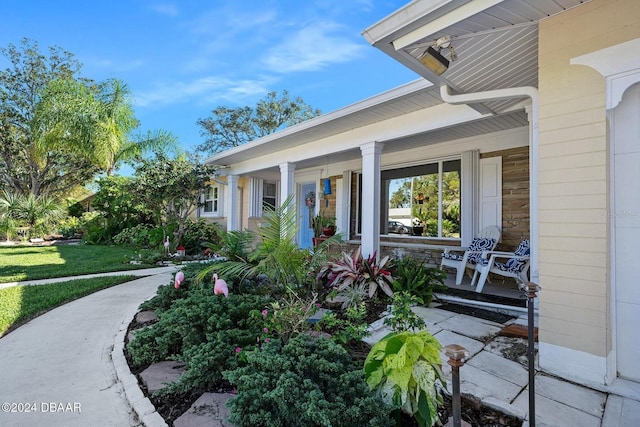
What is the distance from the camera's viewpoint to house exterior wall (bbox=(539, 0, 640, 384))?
6.91 feet

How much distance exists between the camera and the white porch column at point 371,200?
16.6 ft

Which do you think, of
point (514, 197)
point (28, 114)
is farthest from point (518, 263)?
point (28, 114)

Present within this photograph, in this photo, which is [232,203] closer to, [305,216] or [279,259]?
[305,216]

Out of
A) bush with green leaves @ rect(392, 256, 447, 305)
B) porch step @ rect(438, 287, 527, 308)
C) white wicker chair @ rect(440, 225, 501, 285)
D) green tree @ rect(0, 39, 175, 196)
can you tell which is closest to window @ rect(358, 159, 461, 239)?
white wicker chair @ rect(440, 225, 501, 285)

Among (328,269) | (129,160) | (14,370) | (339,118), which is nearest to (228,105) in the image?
(129,160)

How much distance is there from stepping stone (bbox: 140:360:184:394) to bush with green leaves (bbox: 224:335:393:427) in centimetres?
61

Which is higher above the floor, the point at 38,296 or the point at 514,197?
the point at 514,197

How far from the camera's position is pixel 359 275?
12.7 feet

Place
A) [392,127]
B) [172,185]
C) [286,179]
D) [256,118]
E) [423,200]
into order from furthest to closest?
[256,118] → [172,185] → [286,179] → [423,200] → [392,127]

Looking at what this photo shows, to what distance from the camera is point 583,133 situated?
7.19ft

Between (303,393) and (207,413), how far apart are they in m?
Answer: 0.61

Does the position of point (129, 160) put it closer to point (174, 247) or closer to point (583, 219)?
point (174, 247)

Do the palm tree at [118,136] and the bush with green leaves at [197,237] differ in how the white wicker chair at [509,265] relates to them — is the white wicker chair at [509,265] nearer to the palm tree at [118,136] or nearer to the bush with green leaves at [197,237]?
the bush with green leaves at [197,237]

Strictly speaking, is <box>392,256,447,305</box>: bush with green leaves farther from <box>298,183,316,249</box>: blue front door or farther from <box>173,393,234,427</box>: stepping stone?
<box>298,183,316,249</box>: blue front door
